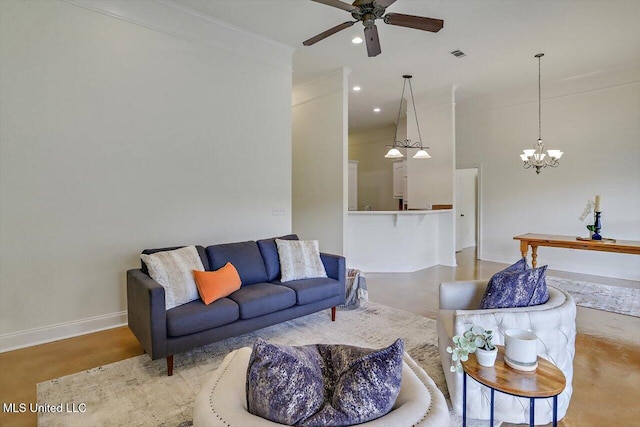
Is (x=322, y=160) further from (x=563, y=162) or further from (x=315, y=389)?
(x=315, y=389)

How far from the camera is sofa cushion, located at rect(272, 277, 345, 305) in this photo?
3188mm

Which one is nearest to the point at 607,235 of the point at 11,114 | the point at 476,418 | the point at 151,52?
the point at 476,418

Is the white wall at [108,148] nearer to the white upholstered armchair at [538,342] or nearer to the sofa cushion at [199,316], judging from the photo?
the sofa cushion at [199,316]

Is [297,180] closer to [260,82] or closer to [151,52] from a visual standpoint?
[260,82]

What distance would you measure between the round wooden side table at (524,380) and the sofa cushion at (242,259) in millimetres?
2279

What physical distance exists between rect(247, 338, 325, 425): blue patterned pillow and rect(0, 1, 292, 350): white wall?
302cm

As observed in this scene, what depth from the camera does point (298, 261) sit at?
352cm

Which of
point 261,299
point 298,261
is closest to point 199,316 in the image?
point 261,299

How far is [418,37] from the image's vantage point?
4.36 metres

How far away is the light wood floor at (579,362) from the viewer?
6.54 feet

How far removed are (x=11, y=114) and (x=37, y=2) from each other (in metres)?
1.05

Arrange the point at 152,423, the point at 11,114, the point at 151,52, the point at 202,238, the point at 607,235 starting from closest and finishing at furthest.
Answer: the point at 152,423 → the point at 11,114 → the point at 151,52 → the point at 202,238 → the point at 607,235

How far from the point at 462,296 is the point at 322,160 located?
148 inches

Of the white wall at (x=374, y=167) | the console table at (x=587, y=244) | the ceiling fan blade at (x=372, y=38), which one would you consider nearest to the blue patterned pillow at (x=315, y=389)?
the ceiling fan blade at (x=372, y=38)
